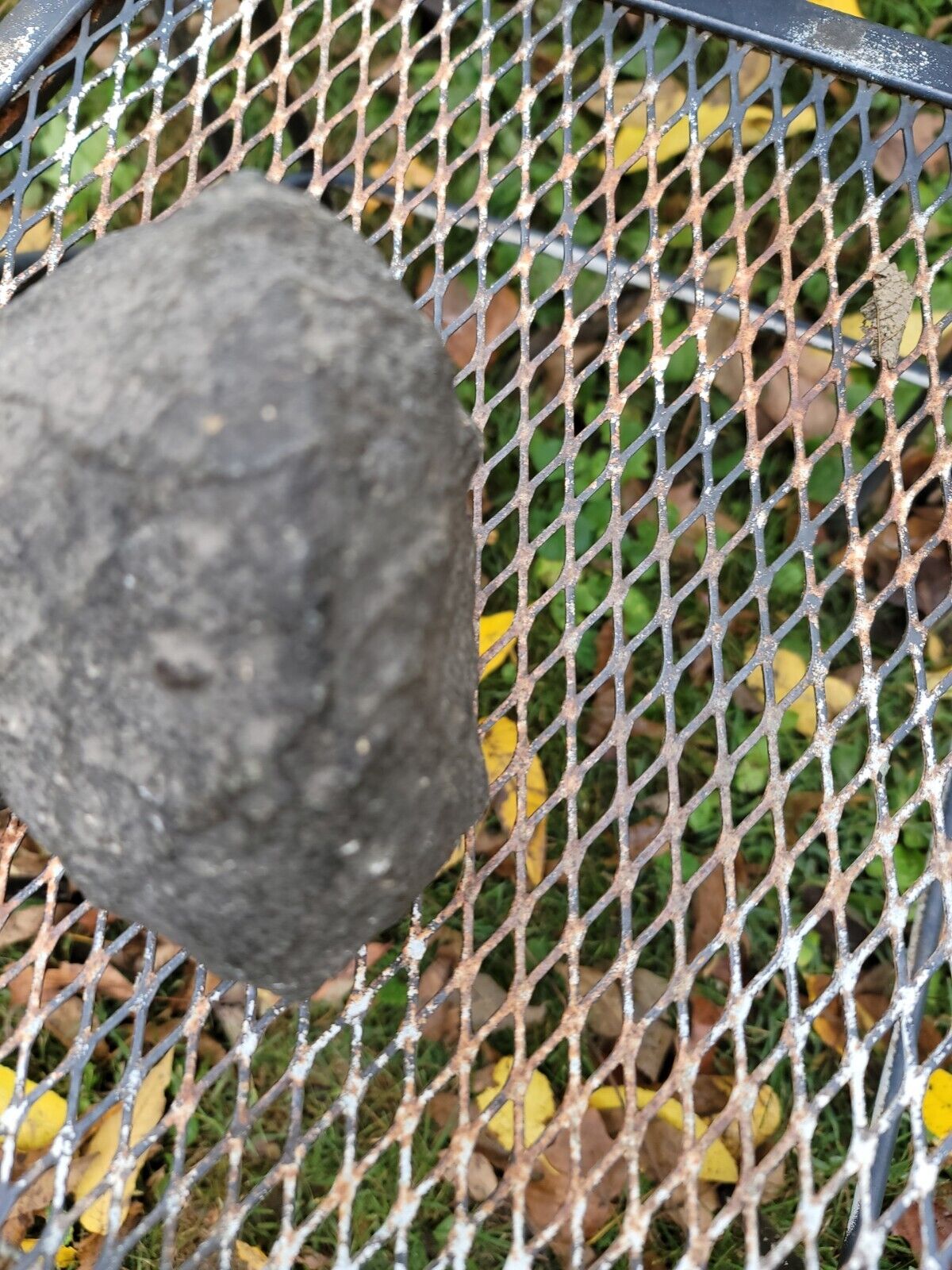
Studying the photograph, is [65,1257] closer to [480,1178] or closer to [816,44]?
[480,1178]

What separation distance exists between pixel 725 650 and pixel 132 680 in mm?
1232

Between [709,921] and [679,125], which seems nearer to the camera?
[679,125]

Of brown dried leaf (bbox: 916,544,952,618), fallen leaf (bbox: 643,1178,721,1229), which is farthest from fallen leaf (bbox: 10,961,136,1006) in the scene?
brown dried leaf (bbox: 916,544,952,618)

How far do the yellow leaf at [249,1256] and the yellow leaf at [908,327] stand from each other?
1.58 meters

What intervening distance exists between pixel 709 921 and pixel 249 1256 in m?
0.84

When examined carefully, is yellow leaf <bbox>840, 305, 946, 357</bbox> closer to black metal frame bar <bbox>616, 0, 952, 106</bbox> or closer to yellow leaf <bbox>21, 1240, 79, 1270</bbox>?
Result: black metal frame bar <bbox>616, 0, 952, 106</bbox>

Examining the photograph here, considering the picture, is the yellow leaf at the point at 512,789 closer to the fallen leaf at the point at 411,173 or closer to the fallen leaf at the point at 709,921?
the fallen leaf at the point at 709,921

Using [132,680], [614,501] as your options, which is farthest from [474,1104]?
[132,680]

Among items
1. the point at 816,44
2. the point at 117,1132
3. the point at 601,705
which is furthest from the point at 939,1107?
the point at 816,44

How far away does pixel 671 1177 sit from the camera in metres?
1.00

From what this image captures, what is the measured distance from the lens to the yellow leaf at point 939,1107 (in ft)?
4.98

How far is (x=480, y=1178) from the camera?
1.63 m

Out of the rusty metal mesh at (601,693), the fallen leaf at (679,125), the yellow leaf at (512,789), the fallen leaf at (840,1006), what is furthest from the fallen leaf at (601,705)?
the fallen leaf at (679,125)

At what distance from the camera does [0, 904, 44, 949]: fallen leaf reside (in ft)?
5.58
